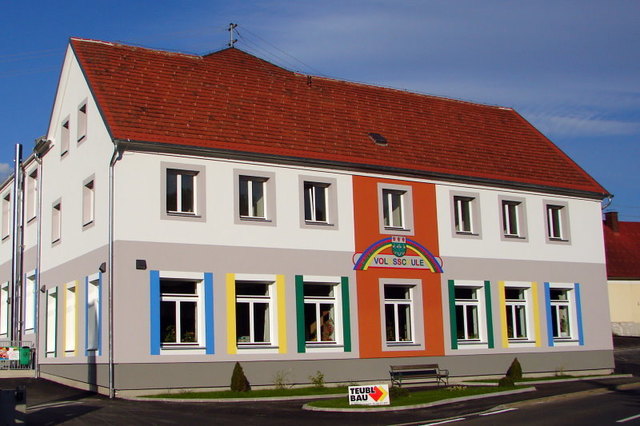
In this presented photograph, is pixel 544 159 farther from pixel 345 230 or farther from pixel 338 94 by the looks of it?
pixel 345 230

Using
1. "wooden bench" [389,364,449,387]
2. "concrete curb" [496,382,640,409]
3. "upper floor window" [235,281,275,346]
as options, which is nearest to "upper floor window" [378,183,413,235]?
"wooden bench" [389,364,449,387]

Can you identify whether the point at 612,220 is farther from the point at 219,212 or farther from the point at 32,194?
the point at 219,212

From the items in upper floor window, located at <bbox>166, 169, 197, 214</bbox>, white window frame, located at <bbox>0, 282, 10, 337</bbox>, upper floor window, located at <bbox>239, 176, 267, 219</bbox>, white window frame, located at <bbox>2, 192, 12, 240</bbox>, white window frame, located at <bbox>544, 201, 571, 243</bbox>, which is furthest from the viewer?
white window frame, located at <bbox>2, 192, 12, 240</bbox>

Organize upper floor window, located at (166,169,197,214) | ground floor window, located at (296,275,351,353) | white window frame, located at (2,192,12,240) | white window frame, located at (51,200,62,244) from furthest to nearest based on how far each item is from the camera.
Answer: white window frame, located at (2,192,12,240)
white window frame, located at (51,200,62,244)
ground floor window, located at (296,275,351,353)
upper floor window, located at (166,169,197,214)

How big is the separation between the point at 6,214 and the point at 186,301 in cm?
1505

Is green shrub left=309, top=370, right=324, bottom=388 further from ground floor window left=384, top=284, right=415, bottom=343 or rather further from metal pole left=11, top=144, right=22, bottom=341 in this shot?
metal pole left=11, top=144, right=22, bottom=341

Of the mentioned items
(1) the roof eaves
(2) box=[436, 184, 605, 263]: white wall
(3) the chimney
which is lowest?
(2) box=[436, 184, 605, 263]: white wall

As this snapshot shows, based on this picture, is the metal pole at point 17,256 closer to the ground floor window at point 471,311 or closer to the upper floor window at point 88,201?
the upper floor window at point 88,201

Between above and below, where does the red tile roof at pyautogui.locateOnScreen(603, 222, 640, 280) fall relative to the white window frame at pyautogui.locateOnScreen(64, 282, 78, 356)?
above

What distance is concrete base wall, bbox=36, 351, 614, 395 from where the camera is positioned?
75.8 ft

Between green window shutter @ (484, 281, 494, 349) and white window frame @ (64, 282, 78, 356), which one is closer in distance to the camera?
white window frame @ (64, 282, 78, 356)

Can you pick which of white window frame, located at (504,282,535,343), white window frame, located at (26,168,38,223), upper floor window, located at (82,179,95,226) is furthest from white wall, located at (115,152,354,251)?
white window frame, located at (26,168,38,223)

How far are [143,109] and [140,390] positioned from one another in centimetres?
817

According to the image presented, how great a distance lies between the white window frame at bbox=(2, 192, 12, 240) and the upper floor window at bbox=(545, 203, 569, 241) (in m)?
21.4
